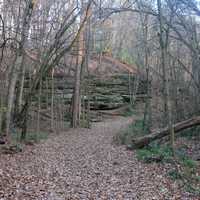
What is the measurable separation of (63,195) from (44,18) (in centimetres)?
1473

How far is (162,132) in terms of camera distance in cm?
1287

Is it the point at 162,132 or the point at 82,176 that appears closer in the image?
the point at 82,176

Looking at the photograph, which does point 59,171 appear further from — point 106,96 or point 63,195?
point 106,96

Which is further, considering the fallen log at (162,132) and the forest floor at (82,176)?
the fallen log at (162,132)

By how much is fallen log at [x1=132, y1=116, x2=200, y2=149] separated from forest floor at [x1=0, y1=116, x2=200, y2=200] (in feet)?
1.60

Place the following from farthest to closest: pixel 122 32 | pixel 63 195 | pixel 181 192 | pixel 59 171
→ pixel 122 32
pixel 59 171
pixel 181 192
pixel 63 195

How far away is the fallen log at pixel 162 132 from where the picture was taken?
12.5m

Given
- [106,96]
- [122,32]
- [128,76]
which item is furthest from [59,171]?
[122,32]

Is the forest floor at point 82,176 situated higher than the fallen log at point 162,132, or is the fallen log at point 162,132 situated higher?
the fallen log at point 162,132

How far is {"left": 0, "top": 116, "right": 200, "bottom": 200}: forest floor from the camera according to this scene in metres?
7.62

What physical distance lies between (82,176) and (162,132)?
176 inches

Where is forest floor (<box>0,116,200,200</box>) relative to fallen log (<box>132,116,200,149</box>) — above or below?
below

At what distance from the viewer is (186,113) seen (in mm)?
17578

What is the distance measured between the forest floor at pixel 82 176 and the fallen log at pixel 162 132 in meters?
0.49
